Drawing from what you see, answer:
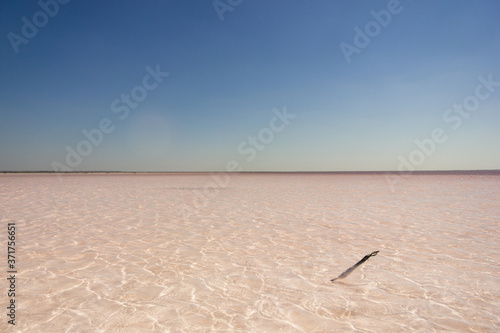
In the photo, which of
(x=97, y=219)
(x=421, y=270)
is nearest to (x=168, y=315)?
(x=421, y=270)

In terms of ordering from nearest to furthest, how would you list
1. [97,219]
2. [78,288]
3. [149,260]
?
[78,288] < [149,260] < [97,219]

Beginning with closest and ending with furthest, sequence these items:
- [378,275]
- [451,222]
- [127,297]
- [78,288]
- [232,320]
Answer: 1. [232,320]
2. [127,297]
3. [78,288]
4. [378,275]
5. [451,222]

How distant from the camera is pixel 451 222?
602cm

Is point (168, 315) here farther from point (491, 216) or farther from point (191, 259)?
point (491, 216)

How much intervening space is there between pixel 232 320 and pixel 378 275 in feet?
5.94

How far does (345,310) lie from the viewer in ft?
7.88

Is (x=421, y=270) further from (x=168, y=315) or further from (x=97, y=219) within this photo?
(x=97, y=219)

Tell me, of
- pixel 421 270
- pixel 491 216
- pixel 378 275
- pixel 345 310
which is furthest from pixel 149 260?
pixel 491 216

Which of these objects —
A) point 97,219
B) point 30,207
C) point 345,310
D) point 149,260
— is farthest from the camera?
point 30,207

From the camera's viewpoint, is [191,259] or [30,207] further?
[30,207]

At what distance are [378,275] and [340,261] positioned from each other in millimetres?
540

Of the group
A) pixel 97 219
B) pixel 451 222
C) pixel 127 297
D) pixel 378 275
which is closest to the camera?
pixel 127 297

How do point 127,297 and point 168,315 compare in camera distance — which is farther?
point 127,297

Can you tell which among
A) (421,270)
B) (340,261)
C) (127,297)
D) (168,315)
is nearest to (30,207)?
(127,297)
